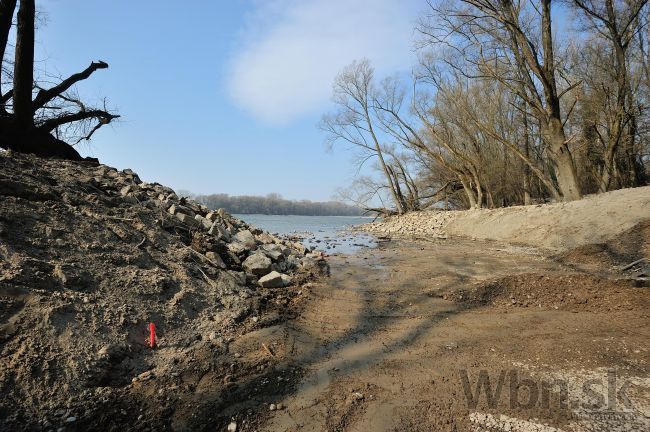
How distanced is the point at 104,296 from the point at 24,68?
6.59 meters

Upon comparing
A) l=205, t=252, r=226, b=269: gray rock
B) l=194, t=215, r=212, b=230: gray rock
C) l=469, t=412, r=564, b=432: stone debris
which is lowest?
l=469, t=412, r=564, b=432: stone debris

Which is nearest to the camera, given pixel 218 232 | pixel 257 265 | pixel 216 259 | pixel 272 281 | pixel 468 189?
pixel 216 259

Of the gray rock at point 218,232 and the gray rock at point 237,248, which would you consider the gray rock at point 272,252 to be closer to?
the gray rock at point 237,248

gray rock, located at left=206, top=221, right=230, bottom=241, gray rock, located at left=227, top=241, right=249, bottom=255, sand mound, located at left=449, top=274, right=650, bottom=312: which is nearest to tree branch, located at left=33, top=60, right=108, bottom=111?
gray rock, located at left=206, top=221, right=230, bottom=241

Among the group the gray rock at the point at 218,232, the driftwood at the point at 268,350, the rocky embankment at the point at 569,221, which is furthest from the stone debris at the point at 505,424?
the rocky embankment at the point at 569,221

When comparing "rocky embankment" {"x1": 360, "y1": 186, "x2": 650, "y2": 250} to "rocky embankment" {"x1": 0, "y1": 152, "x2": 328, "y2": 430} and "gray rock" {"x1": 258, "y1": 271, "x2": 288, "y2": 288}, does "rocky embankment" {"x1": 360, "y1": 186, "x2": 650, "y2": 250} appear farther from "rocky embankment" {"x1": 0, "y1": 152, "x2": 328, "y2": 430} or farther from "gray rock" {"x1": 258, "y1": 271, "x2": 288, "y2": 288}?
"gray rock" {"x1": 258, "y1": 271, "x2": 288, "y2": 288}

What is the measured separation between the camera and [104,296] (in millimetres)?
3756

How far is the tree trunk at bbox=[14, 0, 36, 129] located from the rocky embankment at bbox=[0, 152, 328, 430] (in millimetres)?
1891

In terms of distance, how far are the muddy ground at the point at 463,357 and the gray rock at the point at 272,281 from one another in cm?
45

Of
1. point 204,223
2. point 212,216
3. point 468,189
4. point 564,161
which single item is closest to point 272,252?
point 204,223

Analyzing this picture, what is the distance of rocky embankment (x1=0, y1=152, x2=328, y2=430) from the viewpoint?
2.70m

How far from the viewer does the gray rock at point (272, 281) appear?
5.78 metres

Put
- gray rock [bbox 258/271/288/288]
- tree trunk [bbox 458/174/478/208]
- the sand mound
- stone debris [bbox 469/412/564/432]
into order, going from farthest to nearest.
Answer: tree trunk [bbox 458/174/478/208]
gray rock [bbox 258/271/288/288]
the sand mound
stone debris [bbox 469/412/564/432]

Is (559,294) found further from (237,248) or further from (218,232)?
(218,232)
